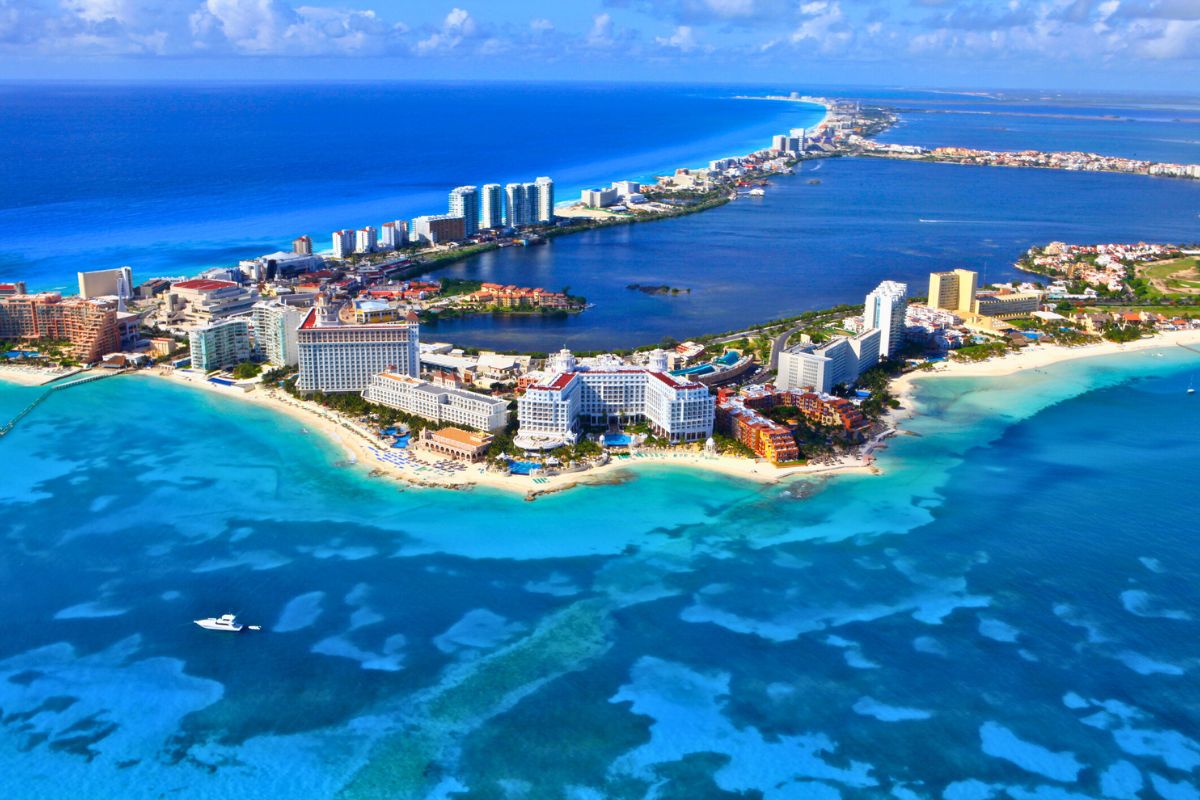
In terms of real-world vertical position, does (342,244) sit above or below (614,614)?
above

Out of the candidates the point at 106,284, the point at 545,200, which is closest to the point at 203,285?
the point at 106,284

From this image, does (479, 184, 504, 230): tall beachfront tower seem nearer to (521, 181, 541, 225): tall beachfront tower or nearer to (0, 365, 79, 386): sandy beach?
(521, 181, 541, 225): tall beachfront tower

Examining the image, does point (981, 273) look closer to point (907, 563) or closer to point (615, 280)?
point (615, 280)

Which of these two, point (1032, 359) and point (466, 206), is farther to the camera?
point (466, 206)

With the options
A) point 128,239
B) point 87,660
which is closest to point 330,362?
point 87,660

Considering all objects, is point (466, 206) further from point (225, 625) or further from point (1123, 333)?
point (225, 625)

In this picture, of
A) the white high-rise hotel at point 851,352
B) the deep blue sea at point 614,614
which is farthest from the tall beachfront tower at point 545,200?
the deep blue sea at point 614,614

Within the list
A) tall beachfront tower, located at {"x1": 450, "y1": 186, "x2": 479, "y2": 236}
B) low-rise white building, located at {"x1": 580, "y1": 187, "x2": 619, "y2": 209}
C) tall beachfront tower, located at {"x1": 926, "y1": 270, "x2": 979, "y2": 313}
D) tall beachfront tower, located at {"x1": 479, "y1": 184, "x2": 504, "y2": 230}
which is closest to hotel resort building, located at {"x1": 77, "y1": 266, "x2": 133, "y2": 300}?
tall beachfront tower, located at {"x1": 450, "y1": 186, "x2": 479, "y2": 236}

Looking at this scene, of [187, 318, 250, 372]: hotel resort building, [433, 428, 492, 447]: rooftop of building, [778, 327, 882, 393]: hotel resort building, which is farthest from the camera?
[187, 318, 250, 372]: hotel resort building
